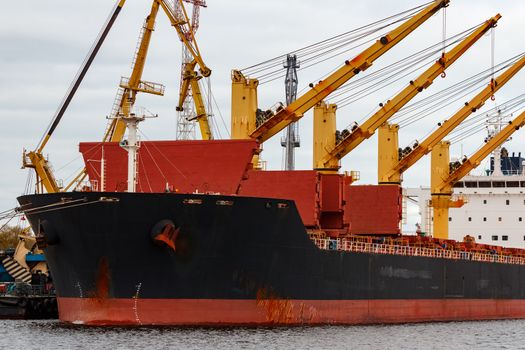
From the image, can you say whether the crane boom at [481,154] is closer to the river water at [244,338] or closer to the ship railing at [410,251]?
the ship railing at [410,251]

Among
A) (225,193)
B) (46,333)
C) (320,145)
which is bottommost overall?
(46,333)

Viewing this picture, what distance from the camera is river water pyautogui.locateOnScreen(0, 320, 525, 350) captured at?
84.5 feet

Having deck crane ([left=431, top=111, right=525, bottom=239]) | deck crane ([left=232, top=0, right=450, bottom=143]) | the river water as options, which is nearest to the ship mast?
the river water

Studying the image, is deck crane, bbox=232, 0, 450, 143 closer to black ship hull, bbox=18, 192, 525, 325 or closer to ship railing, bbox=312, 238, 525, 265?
ship railing, bbox=312, 238, 525, 265

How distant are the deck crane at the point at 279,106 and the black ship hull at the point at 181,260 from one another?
20.7 feet

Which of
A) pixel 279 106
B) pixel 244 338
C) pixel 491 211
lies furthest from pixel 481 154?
pixel 244 338

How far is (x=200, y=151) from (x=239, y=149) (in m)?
1.19

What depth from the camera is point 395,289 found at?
36344 mm

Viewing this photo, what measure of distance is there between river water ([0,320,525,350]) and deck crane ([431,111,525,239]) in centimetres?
1489

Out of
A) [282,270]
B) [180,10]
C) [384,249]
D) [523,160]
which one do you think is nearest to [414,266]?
[384,249]

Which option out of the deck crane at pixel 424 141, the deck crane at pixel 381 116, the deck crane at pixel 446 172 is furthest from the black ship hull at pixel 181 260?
the deck crane at pixel 446 172

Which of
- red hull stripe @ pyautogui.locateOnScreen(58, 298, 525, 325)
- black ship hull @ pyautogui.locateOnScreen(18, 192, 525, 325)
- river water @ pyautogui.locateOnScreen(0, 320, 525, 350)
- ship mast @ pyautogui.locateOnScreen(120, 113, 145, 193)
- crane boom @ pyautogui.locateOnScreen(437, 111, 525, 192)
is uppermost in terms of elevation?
crane boom @ pyautogui.locateOnScreen(437, 111, 525, 192)

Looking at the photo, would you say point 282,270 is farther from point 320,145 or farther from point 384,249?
point 320,145

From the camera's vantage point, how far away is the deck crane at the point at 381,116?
40688 millimetres
